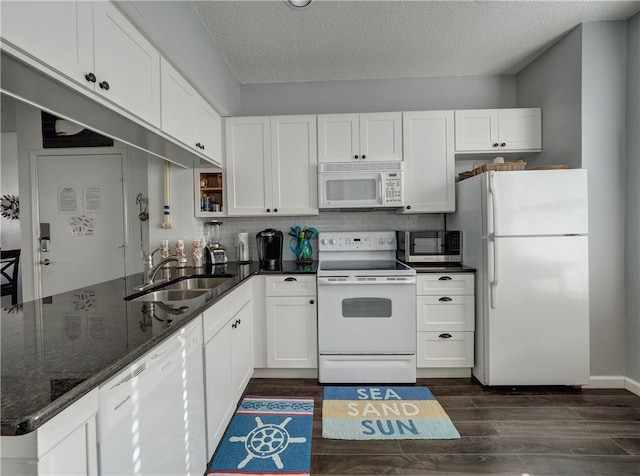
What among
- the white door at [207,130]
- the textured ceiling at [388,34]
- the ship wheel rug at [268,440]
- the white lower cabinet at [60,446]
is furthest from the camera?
the white door at [207,130]

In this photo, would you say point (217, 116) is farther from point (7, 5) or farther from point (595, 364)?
point (595, 364)

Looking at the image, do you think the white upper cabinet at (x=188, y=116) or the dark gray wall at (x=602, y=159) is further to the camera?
the dark gray wall at (x=602, y=159)

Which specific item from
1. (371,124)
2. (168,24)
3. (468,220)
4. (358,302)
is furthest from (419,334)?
(168,24)

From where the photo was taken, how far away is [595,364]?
8.95 ft

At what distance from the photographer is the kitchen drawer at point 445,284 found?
9.33ft

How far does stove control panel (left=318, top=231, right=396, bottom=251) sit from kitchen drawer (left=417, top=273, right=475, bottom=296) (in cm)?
66

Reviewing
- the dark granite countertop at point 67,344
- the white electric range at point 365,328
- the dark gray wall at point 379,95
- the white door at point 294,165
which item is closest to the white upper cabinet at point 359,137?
the white door at point 294,165

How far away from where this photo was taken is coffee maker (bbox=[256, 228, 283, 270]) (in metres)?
3.28

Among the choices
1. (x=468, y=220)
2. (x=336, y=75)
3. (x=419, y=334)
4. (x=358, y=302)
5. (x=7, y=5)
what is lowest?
(x=419, y=334)

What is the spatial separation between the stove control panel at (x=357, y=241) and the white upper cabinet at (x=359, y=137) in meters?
0.72

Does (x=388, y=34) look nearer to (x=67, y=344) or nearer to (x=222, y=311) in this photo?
(x=222, y=311)

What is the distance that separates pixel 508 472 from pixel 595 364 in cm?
152

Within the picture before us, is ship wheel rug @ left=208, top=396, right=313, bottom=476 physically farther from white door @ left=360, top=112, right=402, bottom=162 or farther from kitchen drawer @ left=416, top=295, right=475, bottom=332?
white door @ left=360, top=112, right=402, bottom=162

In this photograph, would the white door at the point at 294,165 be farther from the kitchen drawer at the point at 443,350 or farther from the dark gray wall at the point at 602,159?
the dark gray wall at the point at 602,159
